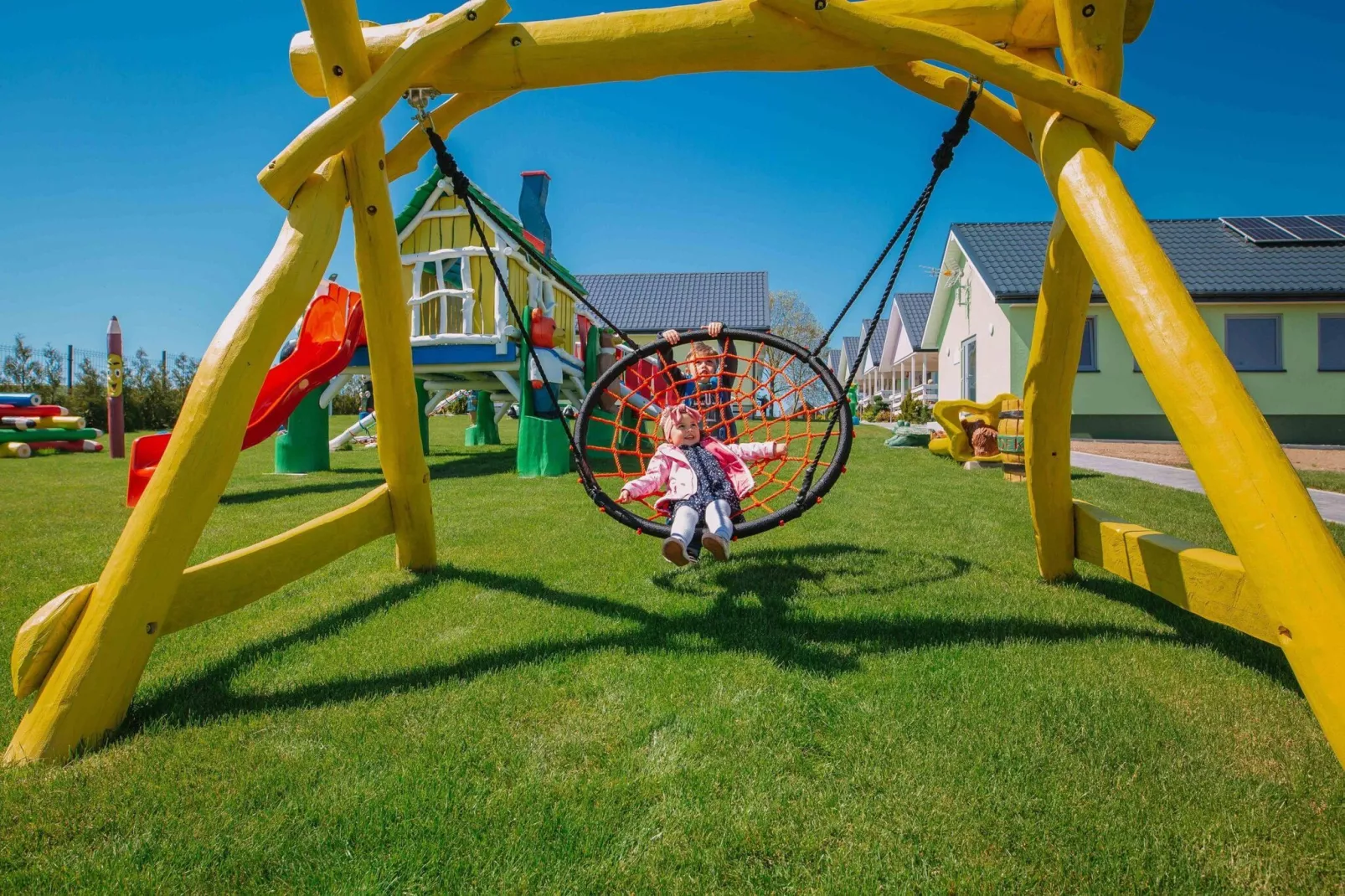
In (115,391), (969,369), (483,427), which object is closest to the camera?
(115,391)

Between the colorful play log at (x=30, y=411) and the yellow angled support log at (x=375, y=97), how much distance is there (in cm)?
1570

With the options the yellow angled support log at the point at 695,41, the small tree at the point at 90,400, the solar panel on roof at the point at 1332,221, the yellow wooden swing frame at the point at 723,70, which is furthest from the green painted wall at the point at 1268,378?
the small tree at the point at 90,400

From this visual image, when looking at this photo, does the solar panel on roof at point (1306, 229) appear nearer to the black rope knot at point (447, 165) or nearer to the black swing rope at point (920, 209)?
the black swing rope at point (920, 209)

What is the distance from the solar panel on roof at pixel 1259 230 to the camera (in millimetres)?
16500

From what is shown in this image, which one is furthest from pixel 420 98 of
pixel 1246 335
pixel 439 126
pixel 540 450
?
pixel 1246 335

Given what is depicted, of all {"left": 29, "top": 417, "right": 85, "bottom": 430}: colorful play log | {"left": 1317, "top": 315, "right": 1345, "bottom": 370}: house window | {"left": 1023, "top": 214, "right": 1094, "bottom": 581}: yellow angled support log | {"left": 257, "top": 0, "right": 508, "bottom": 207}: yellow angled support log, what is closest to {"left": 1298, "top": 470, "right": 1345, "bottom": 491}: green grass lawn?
{"left": 1023, "top": 214, "right": 1094, "bottom": 581}: yellow angled support log

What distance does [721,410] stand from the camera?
6137 mm

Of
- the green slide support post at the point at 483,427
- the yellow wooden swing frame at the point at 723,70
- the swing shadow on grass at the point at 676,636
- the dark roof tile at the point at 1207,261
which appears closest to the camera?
the yellow wooden swing frame at the point at 723,70

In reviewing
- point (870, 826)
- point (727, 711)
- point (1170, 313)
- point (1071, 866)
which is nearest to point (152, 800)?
point (727, 711)

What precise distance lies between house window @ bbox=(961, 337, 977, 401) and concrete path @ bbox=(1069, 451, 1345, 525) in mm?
6666

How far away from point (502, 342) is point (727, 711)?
8.77 metres

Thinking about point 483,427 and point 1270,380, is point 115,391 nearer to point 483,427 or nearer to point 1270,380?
point 483,427

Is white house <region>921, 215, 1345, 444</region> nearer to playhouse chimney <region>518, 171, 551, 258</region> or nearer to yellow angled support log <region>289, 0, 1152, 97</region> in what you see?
playhouse chimney <region>518, 171, 551, 258</region>

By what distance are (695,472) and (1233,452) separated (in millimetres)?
2906
